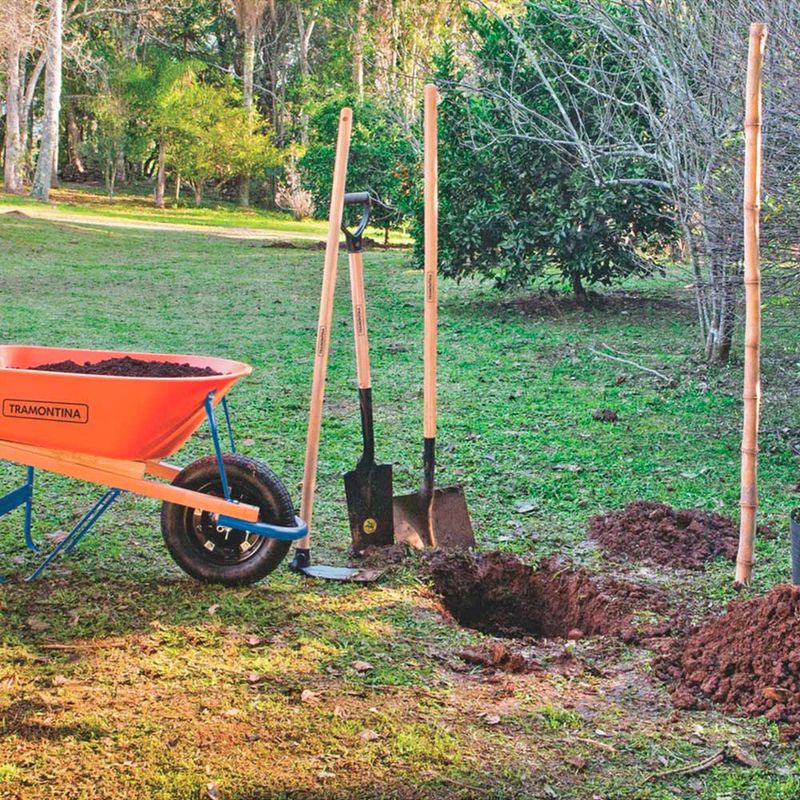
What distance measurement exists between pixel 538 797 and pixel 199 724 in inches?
38.2

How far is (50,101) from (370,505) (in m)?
26.1

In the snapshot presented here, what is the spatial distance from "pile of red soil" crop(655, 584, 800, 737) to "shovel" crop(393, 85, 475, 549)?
131 centimetres

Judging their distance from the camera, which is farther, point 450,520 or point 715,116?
point 715,116

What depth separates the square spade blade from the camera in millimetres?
4543

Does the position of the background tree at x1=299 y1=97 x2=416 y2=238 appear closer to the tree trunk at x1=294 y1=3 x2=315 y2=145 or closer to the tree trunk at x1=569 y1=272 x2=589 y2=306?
the tree trunk at x1=569 y1=272 x2=589 y2=306

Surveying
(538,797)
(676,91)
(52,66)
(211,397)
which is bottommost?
(538,797)

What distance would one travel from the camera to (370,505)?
4566mm

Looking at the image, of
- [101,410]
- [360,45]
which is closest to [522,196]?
[101,410]

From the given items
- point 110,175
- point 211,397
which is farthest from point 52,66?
point 211,397

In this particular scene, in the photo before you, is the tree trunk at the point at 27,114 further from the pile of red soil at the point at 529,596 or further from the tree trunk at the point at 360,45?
the pile of red soil at the point at 529,596

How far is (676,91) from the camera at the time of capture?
730cm

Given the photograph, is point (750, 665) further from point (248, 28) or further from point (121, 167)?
point (121, 167)

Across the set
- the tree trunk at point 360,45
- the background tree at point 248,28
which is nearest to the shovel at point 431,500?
the tree trunk at point 360,45

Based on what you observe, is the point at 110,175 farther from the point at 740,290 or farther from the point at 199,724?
the point at 199,724
